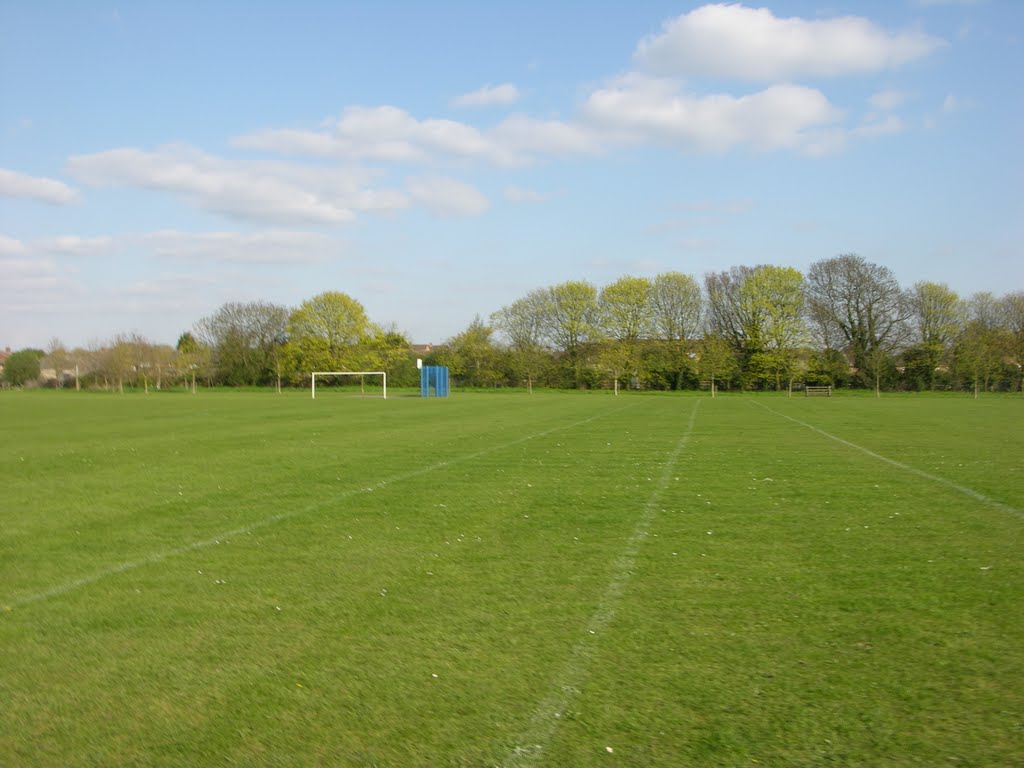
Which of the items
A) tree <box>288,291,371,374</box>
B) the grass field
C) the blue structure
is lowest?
the grass field

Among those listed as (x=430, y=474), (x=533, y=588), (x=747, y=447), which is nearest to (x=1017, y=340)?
(x=747, y=447)

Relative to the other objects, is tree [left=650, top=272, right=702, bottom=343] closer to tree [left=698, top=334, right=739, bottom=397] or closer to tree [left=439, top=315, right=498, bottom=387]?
tree [left=698, top=334, right=739, bottom=397]

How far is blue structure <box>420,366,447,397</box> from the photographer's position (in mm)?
65438

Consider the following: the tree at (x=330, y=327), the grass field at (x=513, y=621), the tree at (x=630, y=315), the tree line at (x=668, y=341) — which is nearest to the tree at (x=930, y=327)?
the tree line at (x=668, y=341)

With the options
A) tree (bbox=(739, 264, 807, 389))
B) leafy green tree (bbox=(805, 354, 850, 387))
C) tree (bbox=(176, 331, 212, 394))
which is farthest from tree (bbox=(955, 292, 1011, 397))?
tree (bbox=(176, 331, 212, 394))

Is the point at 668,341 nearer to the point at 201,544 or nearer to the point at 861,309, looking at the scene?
the point at 861,309

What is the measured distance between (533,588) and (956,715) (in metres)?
3.31

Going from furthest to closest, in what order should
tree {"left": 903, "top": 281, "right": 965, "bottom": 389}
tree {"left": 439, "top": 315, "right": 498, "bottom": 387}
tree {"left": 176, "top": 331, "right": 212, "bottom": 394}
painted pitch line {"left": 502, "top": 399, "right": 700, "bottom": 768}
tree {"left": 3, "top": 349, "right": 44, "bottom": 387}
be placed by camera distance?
tree {"left": 3, "top": 349, "right": 44, "bottom": 387}
tree {"left": 176, "top": 331, "right": 212, "bottom": 394}
tree {"left": 439, "top": 315, "right": 498, "bottom": 387}
tree {"left": 903, "top": 281, "right": 965, "bottom": 389}
painted pitch line {"left": 502, "top": 399, "right": 700, "bottom": 768}

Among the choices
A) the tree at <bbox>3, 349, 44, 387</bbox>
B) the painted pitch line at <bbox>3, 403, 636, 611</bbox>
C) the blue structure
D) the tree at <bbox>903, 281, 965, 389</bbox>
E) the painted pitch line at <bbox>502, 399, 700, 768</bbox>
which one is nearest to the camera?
the painted pitch line at <bbox>502, 399, 700, 768</bbox>

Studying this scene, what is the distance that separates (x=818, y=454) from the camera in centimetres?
1733

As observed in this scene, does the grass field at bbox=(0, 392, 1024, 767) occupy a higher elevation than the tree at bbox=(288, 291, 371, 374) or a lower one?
lower

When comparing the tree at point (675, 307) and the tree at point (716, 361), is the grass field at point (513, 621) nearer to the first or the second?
the tree at point (716, 361)

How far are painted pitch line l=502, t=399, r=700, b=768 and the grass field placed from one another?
24 mm

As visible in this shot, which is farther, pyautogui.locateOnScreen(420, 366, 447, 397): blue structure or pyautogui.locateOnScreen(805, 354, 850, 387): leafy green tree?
pyautogui.locateOnScreen(805, 354, 850, 387): leafy green tree
